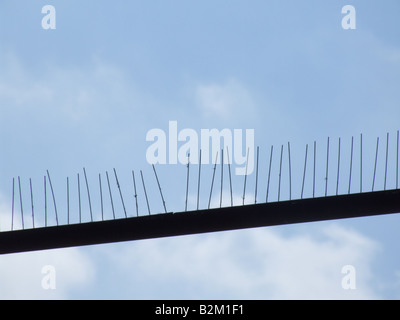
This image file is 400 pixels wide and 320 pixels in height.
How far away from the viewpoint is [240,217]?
502 inches

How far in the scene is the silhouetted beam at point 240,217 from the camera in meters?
12.7

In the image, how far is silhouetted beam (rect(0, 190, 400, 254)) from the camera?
12.7 metres

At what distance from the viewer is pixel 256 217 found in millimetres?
12812

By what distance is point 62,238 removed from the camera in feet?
43.0
